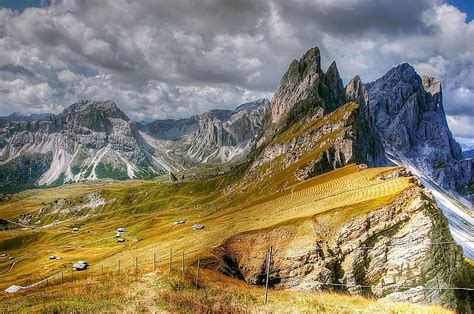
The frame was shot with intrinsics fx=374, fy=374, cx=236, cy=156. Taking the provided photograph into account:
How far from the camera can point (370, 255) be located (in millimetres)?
58531

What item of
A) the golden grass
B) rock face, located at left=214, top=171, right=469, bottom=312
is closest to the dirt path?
the golden grass

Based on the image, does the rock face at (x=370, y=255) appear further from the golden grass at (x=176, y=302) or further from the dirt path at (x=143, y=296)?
the golden grass at (x=176, y=302)

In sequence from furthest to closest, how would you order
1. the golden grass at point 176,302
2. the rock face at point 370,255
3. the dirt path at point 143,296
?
the rock face at point 370,255
the dirt path at point 143,296
the golden grass at point 176,302

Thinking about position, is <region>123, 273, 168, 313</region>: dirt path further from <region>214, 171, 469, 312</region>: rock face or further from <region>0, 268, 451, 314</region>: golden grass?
<region>214, 171, 469, 312</region>: rock face

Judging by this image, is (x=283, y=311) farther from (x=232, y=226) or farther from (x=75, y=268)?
(x=75, y=268)

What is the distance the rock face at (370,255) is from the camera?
170 feet

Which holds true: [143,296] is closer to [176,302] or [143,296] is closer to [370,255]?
[176,302]

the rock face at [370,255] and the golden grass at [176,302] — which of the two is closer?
the golden grass at [176,302]

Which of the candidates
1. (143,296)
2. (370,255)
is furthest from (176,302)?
(370,255)

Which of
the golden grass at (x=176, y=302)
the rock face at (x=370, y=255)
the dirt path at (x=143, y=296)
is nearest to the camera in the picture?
the golden grass at (x=176, y=302)

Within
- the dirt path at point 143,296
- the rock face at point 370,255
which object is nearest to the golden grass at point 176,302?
the dirt path at point 143,296

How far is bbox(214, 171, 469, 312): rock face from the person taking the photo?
51.9 meters

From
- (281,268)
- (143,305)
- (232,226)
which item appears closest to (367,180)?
(232,226)

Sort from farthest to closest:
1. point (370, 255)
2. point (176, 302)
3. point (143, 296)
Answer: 1. point (370, 255)
2. point (143, 296)
3. point (176, 302)
